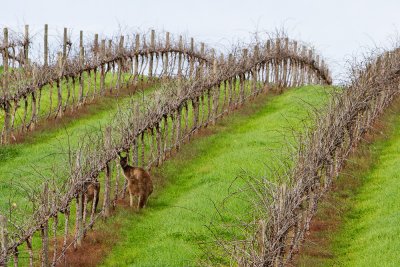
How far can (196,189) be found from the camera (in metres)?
27.6

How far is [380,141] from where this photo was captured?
118 feet

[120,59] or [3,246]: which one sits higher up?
[120,59]

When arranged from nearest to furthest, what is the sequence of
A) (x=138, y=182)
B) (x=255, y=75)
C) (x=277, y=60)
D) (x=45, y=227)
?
(x=45, y=227) < (x=138, y=182) < (x=255, y=75) < (x=277, y=60)

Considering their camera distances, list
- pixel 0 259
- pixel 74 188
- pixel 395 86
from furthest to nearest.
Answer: pixel 395 86 → pixel 74 188 → pixel 0 259

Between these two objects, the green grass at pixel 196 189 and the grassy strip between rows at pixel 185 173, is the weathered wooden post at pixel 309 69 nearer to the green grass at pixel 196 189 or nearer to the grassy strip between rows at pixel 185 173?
the grassy strip between rows at pixel 185 173

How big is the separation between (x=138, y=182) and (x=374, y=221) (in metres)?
8.18

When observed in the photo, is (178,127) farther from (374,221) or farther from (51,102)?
(374,221)

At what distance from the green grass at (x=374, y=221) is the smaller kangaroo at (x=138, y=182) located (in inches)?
267

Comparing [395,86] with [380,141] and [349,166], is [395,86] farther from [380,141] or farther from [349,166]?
[349,166]

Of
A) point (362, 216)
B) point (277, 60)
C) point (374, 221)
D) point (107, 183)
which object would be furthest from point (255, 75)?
point (374, 221)

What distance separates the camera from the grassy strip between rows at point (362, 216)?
21359 mm

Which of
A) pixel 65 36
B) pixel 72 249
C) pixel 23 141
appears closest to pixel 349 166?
pixel 72 249

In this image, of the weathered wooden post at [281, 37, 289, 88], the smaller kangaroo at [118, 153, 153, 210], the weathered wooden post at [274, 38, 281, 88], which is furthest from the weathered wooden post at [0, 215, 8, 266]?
the weathered wooden post at [281, 37, 289, 88]

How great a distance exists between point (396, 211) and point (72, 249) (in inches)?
427
